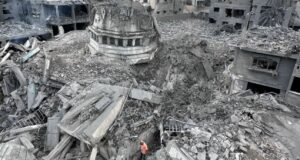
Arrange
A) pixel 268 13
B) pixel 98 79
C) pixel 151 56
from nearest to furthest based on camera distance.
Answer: pixel 98 79, pixel 151 56, pixel 268 13

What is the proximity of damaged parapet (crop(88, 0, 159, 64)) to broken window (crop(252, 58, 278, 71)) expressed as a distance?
9359 mm

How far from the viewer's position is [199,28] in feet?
114

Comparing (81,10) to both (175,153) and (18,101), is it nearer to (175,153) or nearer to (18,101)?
(18,101)

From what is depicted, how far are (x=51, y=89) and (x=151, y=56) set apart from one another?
371 inches

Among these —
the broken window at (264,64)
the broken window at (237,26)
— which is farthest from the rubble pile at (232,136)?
the broken window at (237,26)

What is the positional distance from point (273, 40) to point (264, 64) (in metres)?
2.10

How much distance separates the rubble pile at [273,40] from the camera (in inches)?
688

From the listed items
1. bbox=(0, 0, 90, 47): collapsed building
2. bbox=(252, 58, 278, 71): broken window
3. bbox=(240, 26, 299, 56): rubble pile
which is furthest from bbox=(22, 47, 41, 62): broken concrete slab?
bbox=(252, 58, 278, 71): broken window

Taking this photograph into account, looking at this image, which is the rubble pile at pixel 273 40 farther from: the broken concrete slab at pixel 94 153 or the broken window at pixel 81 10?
the broken window at pixel 81 10

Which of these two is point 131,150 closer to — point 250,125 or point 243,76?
point 250,125

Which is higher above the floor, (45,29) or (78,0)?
(78,0)

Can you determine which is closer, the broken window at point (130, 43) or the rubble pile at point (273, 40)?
the rubble pile at point (273, 40)

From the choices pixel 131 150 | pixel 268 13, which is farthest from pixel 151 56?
pixel 268 13

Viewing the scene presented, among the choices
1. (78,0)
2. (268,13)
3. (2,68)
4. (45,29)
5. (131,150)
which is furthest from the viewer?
(78,0)
